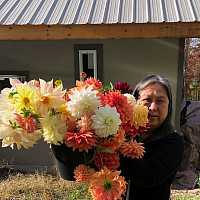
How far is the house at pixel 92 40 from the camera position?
9.48 feet

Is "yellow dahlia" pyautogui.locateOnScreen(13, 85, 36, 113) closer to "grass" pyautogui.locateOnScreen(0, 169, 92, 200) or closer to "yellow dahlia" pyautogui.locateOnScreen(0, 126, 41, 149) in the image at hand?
"yellow dahlia" pyautogui.locateOnScreen(0, 126, 41, 149)

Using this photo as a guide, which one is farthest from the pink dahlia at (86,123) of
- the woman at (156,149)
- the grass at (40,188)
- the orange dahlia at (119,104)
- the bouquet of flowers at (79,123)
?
the grass at (40,188)

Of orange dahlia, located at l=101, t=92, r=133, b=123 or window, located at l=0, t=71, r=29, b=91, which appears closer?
orange dahlia, located at l=101, t=92, r=133, b=123

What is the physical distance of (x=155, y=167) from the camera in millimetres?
1082

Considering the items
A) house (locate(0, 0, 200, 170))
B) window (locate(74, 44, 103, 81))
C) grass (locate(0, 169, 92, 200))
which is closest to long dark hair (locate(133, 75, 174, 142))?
house (locate(0, 0, 200, 170))

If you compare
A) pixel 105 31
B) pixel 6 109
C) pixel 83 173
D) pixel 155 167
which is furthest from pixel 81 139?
pixel 105 31

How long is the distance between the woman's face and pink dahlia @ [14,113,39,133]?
672 millimetres

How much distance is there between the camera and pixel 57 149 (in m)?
0.85

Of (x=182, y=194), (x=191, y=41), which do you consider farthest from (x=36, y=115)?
(x=191, y=41)

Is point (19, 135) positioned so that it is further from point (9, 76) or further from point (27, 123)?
point (9, 76)

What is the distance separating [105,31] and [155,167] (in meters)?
2.24

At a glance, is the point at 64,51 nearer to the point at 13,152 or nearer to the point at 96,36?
the point at 96,36

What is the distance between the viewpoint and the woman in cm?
102

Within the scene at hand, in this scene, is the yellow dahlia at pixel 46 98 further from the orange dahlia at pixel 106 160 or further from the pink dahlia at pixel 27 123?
the orange dahlia at pixel 106 160
